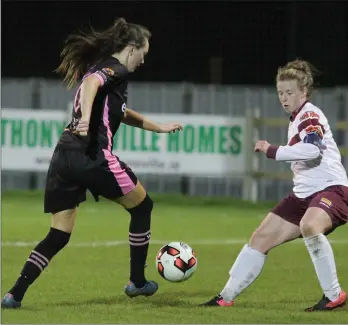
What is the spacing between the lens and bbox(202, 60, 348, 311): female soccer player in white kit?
8.42 meters

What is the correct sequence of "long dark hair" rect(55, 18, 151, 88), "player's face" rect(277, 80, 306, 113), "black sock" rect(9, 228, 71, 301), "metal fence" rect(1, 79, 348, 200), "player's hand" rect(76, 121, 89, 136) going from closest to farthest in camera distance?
"player's hand" rect(76, 121, 89, 136) < "black sock" rect(9, 228, 71, 301) < "player's face" rect(277, 80, 306, 113) < "long dark hair" rect(55, 18, 151, 88) < "metal fence" rect(1, 79, 348, 200)

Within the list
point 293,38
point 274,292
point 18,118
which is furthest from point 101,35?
point 293,38

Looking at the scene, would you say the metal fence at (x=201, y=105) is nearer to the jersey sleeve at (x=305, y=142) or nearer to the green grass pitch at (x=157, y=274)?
the green grass pitch at (x=157, y=274)

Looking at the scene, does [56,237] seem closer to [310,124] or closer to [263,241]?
[263,241]

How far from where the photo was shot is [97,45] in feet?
29.2

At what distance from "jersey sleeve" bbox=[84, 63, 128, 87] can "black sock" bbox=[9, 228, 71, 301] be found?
115 cm

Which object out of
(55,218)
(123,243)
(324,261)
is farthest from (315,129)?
(123,243)

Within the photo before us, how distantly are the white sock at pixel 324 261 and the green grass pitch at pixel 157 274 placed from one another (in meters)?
0.21

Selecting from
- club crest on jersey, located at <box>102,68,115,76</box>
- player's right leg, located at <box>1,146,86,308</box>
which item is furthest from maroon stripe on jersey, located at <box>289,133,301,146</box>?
player's right leg, located at <box>1,146,86,308</box>

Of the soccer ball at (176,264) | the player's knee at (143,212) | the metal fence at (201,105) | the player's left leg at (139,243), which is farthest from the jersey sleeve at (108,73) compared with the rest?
the metal fence at (201,105)

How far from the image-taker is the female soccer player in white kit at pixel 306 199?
8422 millimetres

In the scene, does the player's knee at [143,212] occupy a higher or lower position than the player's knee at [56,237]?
higher

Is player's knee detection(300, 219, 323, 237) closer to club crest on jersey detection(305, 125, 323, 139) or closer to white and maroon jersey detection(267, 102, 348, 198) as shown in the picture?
white and maroon jersey detection(267, 102, 348, 198)

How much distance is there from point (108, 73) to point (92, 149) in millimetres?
569
